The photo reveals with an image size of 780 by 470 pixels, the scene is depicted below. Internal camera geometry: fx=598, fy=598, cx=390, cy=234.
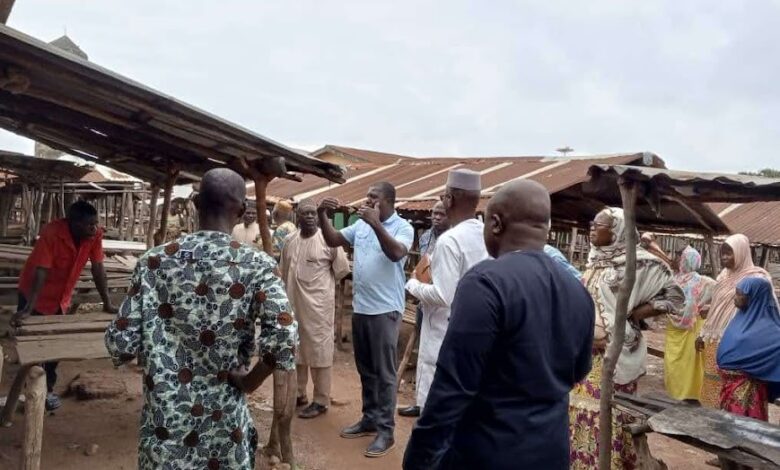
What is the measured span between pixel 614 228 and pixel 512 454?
105 inches

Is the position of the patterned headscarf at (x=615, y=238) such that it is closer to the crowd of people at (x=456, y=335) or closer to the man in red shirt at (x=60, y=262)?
the crowd of people at (x=456, y=335)

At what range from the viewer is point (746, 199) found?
375 centimetres

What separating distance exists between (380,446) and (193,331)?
2.70 metres

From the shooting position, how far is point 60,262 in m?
4.53

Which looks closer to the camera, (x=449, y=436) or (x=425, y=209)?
(x=449, y=436)

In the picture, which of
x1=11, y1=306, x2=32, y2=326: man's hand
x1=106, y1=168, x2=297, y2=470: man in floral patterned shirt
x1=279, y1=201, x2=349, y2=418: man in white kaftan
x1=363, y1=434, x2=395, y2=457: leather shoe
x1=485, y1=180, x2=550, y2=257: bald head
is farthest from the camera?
x1=279, y1=201, x2=349, y2=418: man in white kaftan

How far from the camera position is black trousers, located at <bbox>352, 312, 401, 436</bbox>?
4.57 m

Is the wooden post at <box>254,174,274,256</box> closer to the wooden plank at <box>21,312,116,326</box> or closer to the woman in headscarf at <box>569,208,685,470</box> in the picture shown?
the wooden plank at <box>21,312,116,326</box>

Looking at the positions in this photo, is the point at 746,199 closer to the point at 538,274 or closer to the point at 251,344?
the point at 538,274

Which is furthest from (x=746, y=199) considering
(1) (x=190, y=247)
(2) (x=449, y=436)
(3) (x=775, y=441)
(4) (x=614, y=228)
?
(1) (x=190, y=247)

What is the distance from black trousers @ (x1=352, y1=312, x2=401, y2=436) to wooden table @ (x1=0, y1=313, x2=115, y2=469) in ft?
5.99

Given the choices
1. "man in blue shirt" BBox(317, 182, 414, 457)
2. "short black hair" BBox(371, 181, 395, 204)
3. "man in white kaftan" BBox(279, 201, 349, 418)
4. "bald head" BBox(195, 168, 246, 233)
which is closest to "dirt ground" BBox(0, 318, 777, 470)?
"man in blue shirt" BBox(317, 182, 414, 457)

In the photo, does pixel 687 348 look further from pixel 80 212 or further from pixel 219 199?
pixel 80 212

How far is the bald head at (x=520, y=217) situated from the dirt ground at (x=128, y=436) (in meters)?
3.03
